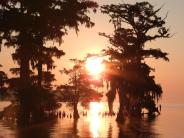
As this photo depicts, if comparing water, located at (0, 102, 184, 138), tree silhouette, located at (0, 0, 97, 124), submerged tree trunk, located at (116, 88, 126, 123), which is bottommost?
water, located at (0, 102, 184, 138)

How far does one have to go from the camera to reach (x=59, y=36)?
56500 mm

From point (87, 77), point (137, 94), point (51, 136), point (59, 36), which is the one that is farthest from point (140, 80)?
point (51, 136)

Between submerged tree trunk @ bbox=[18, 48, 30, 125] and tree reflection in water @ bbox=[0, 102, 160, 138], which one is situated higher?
submerged tree trunk @ bbox=[18, 48, 30, 125]

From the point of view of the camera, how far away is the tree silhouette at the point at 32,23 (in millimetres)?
48562

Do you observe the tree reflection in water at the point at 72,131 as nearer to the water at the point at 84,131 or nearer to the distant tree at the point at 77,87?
the water at the point at 84,131

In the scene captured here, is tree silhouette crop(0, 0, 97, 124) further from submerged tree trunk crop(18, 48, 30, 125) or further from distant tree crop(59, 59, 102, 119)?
distant tree crop(59, 59, 102, 119)

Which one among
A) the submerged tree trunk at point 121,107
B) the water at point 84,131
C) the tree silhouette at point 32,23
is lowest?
the water at point 84,131

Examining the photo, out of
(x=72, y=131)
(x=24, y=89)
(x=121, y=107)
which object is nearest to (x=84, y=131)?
(x=72, y=131)

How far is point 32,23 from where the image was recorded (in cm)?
4947

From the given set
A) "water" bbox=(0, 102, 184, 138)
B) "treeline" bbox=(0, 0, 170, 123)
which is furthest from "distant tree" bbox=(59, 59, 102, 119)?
"water" bbox=(0, 102, 184, 138)

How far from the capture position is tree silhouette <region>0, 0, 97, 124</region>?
48.6m

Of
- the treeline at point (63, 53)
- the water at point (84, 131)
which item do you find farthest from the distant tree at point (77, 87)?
the water at point (84, 131)

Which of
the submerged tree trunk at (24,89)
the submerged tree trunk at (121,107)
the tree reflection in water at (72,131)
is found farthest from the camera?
the submerged tree trunk at (121,107)

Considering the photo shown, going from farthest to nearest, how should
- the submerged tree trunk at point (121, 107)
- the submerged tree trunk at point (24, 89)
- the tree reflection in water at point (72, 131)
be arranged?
the submerged tree trunk at point (121, 107) < the submerged tree trunk at point (24, 89) < the tree reflection in water at point (72, 131)
